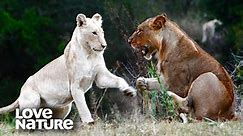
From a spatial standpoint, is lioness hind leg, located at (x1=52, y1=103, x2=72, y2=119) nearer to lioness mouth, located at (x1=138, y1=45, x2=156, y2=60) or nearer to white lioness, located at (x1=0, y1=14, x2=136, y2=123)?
white lioness, located at (x1=0, y1=14, x2=136, y2=123)

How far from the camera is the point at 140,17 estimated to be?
23.0 m

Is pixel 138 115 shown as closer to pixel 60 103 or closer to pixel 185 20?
pixel 60 103

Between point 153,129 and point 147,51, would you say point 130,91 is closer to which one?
point 147,51

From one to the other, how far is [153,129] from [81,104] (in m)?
2.17

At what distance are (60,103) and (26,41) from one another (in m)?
12.3

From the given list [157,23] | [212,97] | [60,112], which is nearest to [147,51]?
[157,23]

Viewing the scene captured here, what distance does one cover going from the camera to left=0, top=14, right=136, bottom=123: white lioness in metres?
10.8

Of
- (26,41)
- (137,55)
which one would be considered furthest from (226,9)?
(137,55)

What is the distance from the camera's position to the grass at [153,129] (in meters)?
8.70

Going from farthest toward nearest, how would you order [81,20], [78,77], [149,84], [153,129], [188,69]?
[81,20]
[78,77]
[149,84]
[188,69]
[153,129]

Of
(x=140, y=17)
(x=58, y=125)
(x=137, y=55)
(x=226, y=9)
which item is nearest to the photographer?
(x=58, y=125)

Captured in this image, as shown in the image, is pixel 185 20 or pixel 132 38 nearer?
pixel 132 38

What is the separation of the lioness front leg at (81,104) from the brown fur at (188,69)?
2.82 ft

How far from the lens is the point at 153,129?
8.77m
